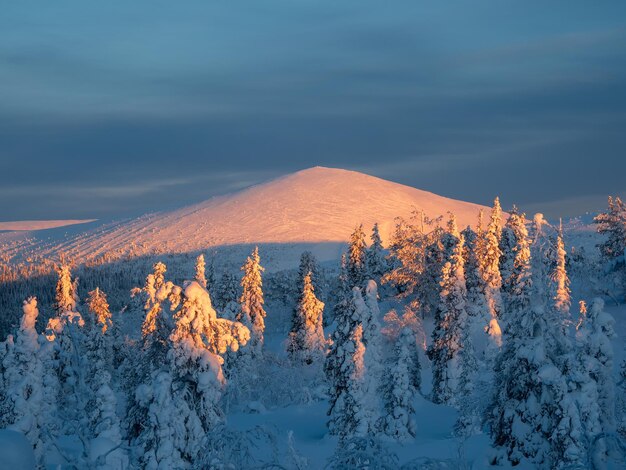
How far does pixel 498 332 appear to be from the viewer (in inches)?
2159

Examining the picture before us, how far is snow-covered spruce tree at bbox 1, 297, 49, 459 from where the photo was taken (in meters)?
31.4

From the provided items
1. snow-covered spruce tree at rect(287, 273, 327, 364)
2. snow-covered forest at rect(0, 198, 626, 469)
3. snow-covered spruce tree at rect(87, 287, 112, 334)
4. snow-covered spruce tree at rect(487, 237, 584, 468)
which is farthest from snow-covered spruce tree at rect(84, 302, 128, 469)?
snow-covered spruce tree at rect(287, 273, 327, 364)

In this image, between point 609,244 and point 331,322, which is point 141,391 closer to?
point 609,244

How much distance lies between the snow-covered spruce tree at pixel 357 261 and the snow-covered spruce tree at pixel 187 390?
58.3 meters

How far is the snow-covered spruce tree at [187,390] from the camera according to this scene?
22812 mm

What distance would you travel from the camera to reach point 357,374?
38.8 meters

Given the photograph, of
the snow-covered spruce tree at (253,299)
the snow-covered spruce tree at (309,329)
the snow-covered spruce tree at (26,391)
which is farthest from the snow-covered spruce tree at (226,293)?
the snow-covered spruce tree at (26,391)

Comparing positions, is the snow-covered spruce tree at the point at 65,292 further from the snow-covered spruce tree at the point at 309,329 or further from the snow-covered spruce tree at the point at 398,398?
the snow-covered spruce tree at the point at 398,398

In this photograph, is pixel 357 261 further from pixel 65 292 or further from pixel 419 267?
pixel 65 292

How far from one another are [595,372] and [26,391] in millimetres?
22445

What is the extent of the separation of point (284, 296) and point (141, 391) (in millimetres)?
107368

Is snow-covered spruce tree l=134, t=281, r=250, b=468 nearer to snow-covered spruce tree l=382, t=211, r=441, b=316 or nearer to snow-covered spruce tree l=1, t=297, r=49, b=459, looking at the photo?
snow-covered spruce tree l=1, t=297, r=49, b=459

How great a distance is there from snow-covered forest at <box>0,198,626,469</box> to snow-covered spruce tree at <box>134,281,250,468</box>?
0.05 m

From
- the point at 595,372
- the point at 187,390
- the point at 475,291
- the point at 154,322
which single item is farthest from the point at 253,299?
the point at 187,390
